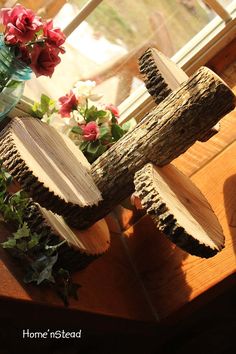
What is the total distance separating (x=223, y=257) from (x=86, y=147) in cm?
54

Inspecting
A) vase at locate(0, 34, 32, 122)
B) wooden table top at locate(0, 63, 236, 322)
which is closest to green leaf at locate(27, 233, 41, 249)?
wooden table top at locate(0, 63, 236, 322)

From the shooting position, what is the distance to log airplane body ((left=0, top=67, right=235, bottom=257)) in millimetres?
993

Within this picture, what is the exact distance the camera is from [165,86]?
1.21 m

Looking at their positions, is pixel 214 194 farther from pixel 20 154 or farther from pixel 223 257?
pixel 20 154

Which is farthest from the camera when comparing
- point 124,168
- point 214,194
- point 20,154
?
point 214,194

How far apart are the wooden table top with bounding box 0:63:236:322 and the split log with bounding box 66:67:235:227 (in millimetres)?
267

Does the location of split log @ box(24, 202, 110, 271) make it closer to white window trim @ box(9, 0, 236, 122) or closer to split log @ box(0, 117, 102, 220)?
split log @ box(0, 117, 102, 220)

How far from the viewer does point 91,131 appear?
1.40m

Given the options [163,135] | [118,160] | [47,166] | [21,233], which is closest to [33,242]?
[21,233]

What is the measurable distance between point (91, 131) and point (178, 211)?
50 cm

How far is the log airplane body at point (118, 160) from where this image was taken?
39.1 inches

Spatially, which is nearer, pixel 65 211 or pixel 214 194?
pixel 65 211

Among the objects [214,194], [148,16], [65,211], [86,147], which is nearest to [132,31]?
[148,16]

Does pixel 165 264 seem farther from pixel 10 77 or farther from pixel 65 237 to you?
pixel 10 77
